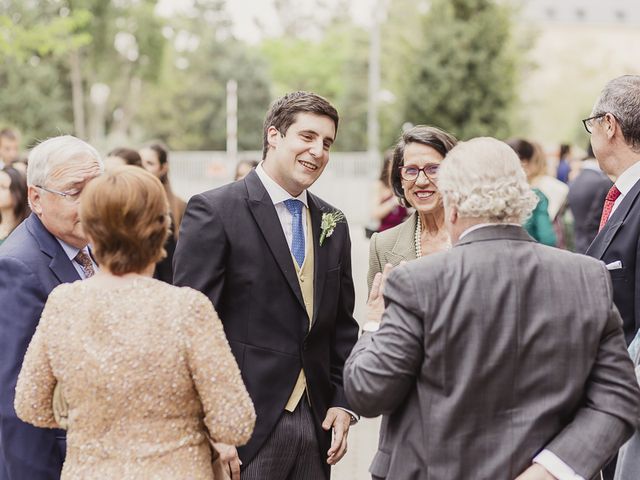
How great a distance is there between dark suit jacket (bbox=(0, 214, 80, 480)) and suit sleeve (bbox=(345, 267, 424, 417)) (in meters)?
1.13

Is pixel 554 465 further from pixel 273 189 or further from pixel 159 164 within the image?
pixel 159 164

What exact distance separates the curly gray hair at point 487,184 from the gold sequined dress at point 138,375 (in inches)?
34.6

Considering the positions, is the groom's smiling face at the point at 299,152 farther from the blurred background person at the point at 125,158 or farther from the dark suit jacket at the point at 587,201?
the dark suit jacket at the point at 587,201

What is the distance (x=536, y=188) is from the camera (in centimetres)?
743

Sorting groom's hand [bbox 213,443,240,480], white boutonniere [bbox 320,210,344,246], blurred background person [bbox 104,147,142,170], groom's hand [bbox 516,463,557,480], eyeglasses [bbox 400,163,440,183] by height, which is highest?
eyeglasses [bbox 400,163,440,183]

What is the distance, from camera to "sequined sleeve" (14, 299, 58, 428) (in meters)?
2.65

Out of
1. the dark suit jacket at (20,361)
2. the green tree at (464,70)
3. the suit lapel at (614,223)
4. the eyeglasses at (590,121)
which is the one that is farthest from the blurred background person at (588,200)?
the green tree at (464,70)

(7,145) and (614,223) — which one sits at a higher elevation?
(614,223)

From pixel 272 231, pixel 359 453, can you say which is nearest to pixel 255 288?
pixel 272 231

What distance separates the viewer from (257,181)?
3.78m

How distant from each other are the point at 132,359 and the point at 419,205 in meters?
1.86

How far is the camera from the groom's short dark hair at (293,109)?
379 centimetres

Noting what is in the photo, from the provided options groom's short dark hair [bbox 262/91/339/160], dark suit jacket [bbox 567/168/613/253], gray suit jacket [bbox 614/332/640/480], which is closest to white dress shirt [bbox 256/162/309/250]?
groom's short dark hair [bbox 262/91/339/160]

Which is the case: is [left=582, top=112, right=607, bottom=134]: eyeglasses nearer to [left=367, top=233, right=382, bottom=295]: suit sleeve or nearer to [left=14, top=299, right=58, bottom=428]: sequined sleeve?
[left=367, top=233, right=382, bottom=295]: suit sleeve
